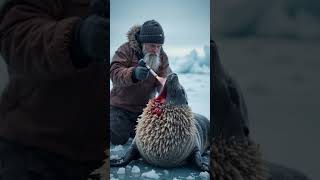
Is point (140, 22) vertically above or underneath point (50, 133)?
above

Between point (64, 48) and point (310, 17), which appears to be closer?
point (64, 48)

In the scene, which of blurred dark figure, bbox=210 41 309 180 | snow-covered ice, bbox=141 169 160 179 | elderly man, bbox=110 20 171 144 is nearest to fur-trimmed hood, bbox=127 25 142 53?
elderly man, bbox=110 20 171 144

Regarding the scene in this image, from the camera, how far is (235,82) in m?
1.94

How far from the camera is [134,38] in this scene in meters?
1.86

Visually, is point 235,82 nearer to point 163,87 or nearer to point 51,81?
point 163,87

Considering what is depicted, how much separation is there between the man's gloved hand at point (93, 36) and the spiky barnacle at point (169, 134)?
0.26 meters

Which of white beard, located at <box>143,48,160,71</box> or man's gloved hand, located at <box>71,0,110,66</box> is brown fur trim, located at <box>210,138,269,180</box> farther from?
man's gloved hand, located at <box>71,0,110,66</box>

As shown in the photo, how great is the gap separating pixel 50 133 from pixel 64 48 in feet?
1.08

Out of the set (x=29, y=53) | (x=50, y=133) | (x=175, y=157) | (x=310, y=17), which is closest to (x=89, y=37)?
(x=29, y=53)

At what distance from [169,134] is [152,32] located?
0.35 meters

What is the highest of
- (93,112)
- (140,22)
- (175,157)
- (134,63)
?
(140,22)

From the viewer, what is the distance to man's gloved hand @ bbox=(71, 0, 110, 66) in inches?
70.9

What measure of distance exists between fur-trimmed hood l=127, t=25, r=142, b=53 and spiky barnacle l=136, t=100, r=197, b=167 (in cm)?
20

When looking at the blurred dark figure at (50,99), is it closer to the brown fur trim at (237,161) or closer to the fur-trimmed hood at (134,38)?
the fur-trimmed hood at (134,38)
